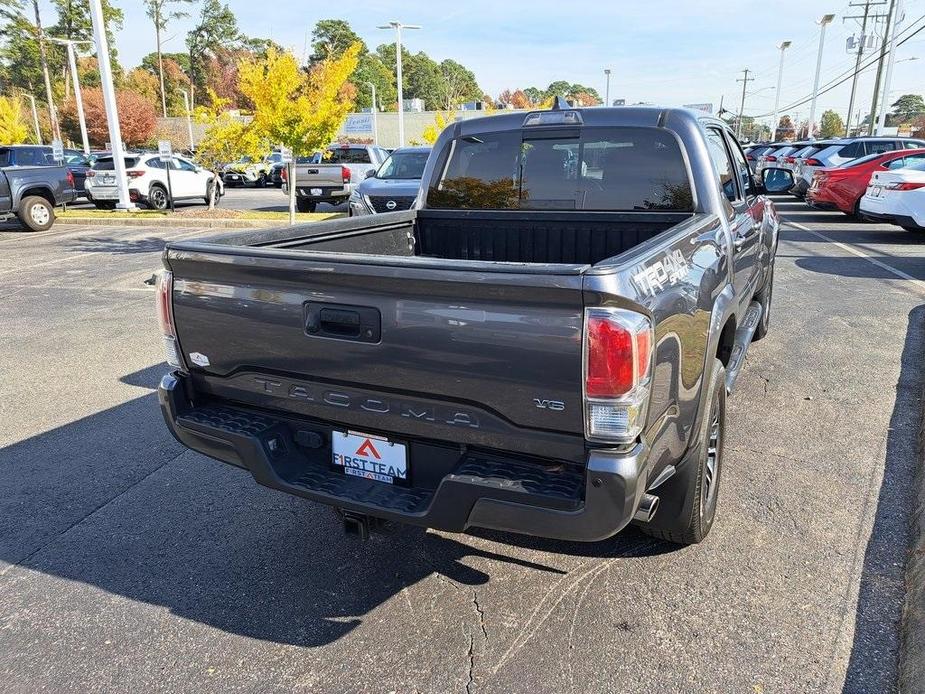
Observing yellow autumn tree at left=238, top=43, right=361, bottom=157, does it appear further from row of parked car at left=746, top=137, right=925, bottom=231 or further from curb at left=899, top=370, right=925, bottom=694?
curb at left=899, top=370, right=925, bottom=694

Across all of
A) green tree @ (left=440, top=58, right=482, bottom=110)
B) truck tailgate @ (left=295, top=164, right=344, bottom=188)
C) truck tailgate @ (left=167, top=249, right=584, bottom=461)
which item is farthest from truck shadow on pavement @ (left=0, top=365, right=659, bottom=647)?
green tree @ (left=440, top=58, right=482, bottom=110)

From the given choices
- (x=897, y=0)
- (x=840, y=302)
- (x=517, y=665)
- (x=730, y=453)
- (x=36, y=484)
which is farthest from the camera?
(x=897, y=0)

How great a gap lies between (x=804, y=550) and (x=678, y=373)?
54.4 inches

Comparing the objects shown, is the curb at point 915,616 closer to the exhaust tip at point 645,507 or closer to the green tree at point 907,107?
the exhaust tip at point 645,507

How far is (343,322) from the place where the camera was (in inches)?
96.8

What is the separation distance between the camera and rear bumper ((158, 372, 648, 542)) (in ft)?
7.17

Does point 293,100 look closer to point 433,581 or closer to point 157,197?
point 157,197

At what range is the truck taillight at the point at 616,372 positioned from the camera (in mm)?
2057

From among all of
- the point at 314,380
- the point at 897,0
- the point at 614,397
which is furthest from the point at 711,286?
the point at 897,0

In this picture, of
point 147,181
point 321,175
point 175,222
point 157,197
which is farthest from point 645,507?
point 157,197

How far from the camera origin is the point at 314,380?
8.65 feet

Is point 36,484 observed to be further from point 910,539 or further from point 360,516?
point 910,539

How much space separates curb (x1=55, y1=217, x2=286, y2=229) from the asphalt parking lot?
11.1 meters

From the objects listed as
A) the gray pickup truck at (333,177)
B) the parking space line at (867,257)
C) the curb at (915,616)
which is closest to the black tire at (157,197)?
the gray pickup truck at (333,177)
